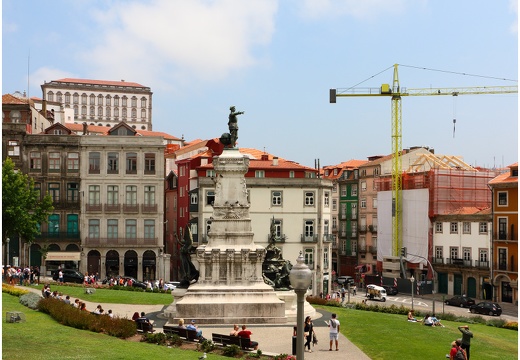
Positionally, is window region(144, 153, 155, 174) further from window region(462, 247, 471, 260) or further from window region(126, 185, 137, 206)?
window region(462, 247, 471, 260)

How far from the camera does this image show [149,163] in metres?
73.6

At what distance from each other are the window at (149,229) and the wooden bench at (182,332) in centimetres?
4166

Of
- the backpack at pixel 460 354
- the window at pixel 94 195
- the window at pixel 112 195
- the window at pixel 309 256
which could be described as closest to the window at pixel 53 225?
→ the window at pixel 94 195

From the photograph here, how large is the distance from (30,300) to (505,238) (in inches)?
1758

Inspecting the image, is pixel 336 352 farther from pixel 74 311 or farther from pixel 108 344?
pixel 74 311

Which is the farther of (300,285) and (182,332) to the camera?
(182,332)

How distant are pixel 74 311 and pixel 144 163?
41.0m

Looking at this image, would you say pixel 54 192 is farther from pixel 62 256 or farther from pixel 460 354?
pixel 460 354

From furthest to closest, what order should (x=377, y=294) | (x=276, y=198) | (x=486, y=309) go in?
(x=276, y=198)
(x=377, y=294)
(x=486, y=309)

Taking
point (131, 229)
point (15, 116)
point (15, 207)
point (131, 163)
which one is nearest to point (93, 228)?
point (131, 229)

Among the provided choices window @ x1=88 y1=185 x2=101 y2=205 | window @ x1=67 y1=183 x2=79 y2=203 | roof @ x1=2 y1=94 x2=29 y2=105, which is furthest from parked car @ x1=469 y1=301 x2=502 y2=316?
roof @ x1=2 y1=94 x2=29 y2=105

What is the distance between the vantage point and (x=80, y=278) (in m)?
62.4

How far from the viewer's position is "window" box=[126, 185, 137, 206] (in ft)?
240

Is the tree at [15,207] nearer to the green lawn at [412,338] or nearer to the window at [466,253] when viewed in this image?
the green lawn at [412,338]
